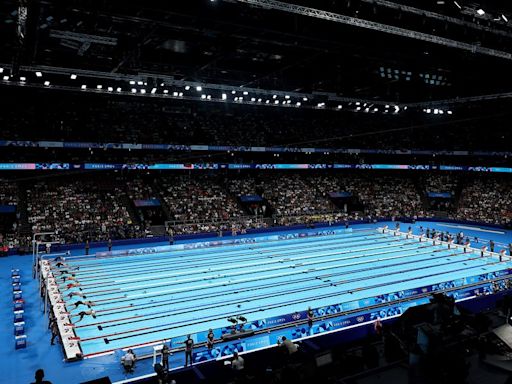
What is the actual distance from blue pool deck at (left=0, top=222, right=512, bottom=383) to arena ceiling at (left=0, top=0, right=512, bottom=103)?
32.8ft

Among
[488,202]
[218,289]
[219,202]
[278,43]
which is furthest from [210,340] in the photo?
[488,202]

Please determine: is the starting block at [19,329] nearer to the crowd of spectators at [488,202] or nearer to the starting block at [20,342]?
the starting block at [20,342]

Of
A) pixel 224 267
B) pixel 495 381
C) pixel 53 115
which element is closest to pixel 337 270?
pixel 224 267

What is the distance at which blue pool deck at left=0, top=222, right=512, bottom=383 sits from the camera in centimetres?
1333

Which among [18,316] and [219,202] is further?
[219,202]

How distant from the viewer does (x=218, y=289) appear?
20344 millimetres

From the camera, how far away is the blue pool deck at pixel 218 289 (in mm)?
13328

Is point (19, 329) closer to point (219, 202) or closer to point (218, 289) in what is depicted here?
point (218, 289)

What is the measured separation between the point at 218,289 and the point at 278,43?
39.1 feet

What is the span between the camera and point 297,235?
3456cm

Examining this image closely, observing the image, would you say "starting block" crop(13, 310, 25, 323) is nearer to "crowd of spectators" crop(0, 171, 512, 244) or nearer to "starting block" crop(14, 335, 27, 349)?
"starting block" crop(14, 335, 27, 349)

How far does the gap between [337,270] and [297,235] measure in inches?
412

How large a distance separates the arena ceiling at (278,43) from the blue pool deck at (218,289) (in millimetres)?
9989

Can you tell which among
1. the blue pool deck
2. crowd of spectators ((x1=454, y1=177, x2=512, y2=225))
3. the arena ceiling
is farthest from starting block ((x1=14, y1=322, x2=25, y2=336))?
crowd of spectators ((x1=454, y1=177, x2=512, y2=225))
